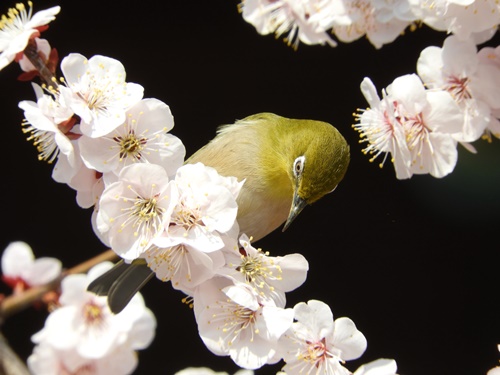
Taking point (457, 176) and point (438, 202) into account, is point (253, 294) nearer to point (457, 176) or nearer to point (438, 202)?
point (457, 176)

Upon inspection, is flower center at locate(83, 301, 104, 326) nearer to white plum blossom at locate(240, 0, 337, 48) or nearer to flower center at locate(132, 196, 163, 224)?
flower center at locate(132, 196, 163, 224)

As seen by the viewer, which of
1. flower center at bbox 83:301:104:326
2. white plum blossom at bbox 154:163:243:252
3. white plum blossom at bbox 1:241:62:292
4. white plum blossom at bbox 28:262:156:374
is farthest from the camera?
white plum blossom at bbox 1:241:62:292

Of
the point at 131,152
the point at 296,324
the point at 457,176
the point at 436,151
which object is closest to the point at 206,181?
the point at 131,152

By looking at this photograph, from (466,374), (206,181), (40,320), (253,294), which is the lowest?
(466,374)

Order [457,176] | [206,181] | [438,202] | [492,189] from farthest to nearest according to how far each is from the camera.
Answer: [438,202] → [457,176] → [492,189] → [206,181]

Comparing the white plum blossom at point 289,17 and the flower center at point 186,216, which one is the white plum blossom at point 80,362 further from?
the white plum blossom at point 289,17

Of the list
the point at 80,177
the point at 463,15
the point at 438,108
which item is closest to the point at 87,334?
the point at 80,177

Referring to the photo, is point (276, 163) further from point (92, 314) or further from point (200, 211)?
point (200, 211)

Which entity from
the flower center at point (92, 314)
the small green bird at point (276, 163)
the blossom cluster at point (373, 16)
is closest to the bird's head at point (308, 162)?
the small green bird at point (276, 163)

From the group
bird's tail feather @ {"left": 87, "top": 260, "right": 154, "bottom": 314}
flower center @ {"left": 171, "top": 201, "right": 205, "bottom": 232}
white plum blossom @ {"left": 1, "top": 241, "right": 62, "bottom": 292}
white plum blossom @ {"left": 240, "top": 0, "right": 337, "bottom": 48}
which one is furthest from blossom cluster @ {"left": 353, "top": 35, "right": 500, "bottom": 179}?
white plum blossom @ {"left": 1, "top": 241, "right": 62, "bottom": 292}
